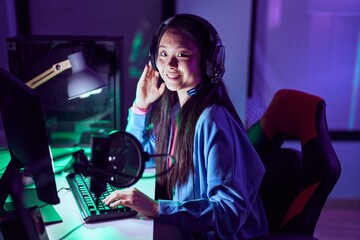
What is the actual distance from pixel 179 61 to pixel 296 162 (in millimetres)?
498

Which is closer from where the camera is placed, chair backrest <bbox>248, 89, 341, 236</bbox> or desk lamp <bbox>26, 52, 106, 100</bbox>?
chair backrest <bbox>248, 89, 341, 236</bbox>

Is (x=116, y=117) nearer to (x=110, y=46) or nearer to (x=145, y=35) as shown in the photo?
(x=110, y=46)

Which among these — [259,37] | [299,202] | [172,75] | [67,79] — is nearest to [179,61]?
[172,75]

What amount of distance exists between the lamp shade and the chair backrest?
0.63 meters

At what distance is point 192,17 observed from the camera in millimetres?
1254

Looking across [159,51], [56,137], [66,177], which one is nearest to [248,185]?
[159,51]

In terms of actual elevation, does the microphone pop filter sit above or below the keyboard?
above

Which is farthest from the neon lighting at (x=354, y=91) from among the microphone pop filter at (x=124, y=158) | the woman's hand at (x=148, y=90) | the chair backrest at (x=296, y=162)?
the microphone pop filter at (x=124, y=158)

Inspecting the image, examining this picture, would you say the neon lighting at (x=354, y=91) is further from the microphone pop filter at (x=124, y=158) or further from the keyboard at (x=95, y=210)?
the microphone pop filter at (x=124, y=158)

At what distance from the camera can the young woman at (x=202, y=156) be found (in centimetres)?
112

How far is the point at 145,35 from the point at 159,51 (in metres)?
0.84

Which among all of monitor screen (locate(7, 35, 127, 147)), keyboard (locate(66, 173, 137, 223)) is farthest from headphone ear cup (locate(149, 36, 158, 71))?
keyboard (locate(66, 173, 137, 223))

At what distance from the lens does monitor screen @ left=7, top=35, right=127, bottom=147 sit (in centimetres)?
171

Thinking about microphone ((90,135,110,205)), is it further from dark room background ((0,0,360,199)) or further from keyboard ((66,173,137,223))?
dark room background ((0,0,360,199))
